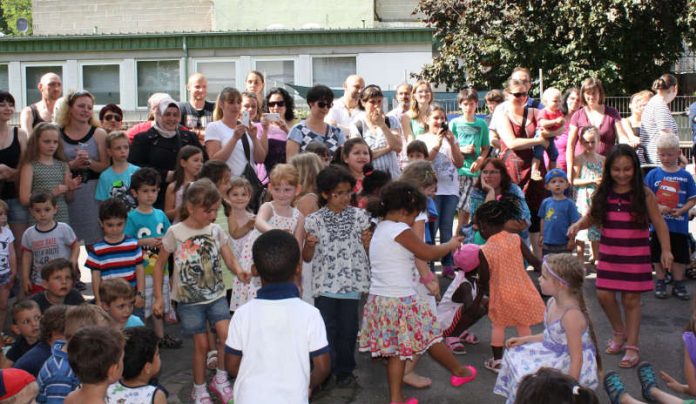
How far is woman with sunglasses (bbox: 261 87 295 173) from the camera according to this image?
8484 millimetres

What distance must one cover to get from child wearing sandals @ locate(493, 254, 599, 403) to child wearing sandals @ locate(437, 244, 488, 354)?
1257 millimetres

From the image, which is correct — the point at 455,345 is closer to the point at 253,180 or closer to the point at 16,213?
the point at 253,180

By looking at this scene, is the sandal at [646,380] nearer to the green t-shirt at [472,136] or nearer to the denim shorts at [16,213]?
the green t-shirt at [472,136]

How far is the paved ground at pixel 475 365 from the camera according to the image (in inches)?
232

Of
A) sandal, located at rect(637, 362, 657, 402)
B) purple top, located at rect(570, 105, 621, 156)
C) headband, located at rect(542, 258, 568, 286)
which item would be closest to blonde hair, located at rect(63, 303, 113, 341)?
headband, located at rect(542, 258, 568, 286)

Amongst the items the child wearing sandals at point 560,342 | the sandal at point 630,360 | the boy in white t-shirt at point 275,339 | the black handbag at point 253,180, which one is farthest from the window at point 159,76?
the boy in white t-shirt at point 275,339

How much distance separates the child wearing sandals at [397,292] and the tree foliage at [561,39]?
18.2m

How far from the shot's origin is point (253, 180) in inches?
312

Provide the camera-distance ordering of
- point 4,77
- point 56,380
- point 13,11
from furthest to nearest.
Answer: point 13,11 → point 4,77 → point 56,380

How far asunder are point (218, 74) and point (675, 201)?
2032 cm

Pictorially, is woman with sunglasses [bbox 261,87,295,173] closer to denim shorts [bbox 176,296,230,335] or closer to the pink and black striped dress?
denim shorts [bbox 176,296,230,335]

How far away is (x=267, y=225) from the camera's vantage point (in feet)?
20.0

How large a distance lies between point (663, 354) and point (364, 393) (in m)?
2.48

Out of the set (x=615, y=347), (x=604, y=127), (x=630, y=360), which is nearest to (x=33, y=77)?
(x=604, y=127)
